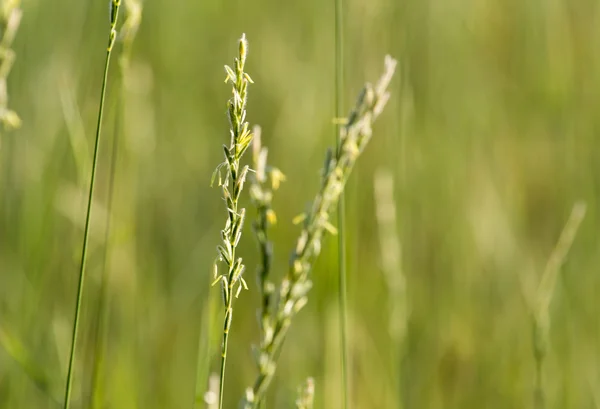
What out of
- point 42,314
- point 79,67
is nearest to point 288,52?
point 79,67

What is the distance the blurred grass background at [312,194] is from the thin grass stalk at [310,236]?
364mm

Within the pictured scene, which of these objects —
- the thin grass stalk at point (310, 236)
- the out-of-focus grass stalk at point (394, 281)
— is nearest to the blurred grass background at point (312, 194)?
the out-of-focus grass stalk at point (394, 281)

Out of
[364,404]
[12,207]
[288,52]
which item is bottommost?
[364,404]

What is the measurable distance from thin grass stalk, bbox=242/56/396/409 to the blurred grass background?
36 centimetres

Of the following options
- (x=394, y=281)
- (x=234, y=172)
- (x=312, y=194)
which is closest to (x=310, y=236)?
(x=234, y=172)

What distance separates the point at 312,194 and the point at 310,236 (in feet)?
6.84

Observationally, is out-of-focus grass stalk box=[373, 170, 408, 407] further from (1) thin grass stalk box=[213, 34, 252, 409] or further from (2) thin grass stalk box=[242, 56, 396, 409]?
(1) thin grass stalk box=[213, 34, 252, 409]

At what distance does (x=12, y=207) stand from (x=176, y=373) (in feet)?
2.39

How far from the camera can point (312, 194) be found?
2.84m

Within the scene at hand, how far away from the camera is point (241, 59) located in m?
0.68

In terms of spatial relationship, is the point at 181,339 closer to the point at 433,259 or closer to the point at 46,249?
the point at 46,249

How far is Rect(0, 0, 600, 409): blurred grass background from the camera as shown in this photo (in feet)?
5.97

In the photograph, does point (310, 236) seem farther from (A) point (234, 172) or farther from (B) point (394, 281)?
(B) point (394, 281)

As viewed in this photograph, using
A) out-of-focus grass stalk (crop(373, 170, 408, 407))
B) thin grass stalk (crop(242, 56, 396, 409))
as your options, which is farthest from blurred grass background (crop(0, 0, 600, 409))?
thin grass stalk (crop(242, 56, 396, 409))
